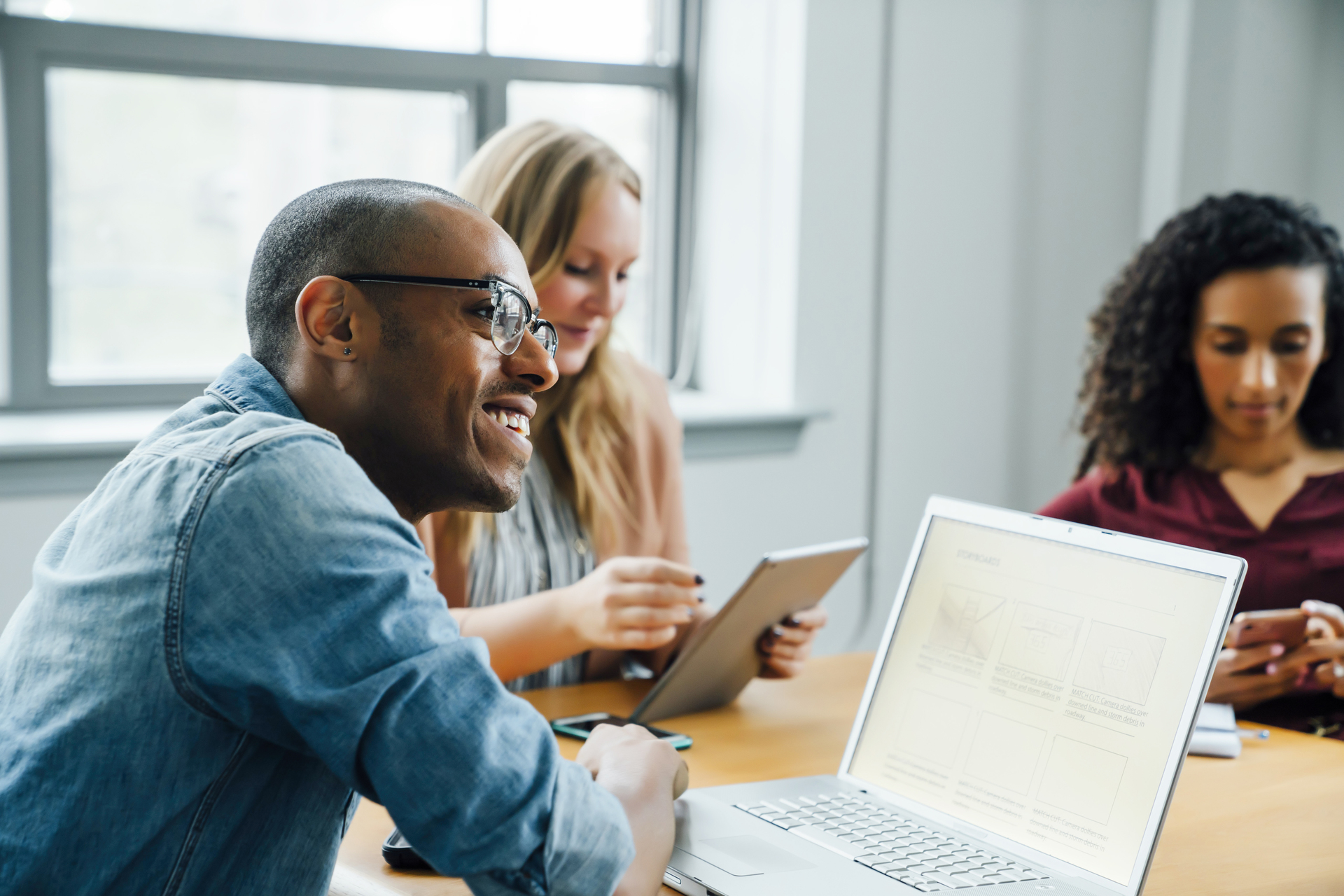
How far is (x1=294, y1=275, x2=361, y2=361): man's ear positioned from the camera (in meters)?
0.84

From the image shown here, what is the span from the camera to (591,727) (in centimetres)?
133

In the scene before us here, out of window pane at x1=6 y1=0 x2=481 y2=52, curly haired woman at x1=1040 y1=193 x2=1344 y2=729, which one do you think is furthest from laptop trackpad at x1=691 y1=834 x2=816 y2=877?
window pane at x1=6 y1=0 x2=481 y2=52

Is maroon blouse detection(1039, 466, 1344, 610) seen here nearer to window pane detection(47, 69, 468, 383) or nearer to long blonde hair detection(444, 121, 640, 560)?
long blonde hair detection(444, 121, 640, 560)

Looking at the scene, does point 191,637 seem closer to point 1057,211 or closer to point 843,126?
point 843,126

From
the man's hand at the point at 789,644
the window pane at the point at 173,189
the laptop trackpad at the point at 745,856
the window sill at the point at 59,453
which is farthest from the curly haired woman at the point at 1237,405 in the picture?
the window sill at the point at 59,453

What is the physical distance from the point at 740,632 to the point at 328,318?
0.69m

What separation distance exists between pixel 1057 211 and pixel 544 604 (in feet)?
6.71

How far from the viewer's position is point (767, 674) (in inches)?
59.1

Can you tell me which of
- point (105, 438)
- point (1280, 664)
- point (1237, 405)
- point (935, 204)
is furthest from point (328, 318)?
point (935, 204)

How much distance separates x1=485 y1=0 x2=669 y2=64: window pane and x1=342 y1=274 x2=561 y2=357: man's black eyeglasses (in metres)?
1.84

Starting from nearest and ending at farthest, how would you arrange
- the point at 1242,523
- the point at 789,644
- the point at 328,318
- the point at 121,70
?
the point at 328,318 → the point at 789,644 → the point at 1242,523 → the point at 121,70

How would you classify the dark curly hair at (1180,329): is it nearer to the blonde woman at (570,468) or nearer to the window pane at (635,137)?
the blonde woman at (570,468)

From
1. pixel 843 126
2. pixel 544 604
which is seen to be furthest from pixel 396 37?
pixel 544 604

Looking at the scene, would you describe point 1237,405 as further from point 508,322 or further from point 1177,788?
point 508,322
